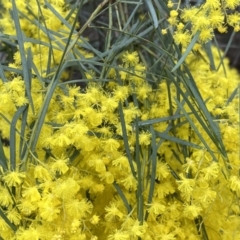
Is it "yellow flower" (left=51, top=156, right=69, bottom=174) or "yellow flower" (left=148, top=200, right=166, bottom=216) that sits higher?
"yellow flower" (left=51, top=156, right=69, bottom=174)

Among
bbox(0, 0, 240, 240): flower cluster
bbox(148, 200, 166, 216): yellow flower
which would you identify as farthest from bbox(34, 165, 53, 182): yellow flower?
bbox(148, 200, 166, 216): yellow flower

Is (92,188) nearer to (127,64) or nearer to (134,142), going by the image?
(134,142)

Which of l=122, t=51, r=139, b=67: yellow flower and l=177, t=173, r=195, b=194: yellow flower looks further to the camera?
l=122, t=51, r=139, b=67: yellow flower

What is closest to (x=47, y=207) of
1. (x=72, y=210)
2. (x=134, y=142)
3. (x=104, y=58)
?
(x=72, y=210)

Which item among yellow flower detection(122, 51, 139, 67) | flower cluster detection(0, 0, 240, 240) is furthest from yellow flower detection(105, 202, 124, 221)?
yellow flower detection(122, 51, 139, 67)

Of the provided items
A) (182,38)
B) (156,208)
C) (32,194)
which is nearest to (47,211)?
(32,194)

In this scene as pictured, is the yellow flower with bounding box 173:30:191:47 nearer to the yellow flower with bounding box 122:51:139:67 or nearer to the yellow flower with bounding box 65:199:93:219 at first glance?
the yellow flower with bounding box 122:51:139:67

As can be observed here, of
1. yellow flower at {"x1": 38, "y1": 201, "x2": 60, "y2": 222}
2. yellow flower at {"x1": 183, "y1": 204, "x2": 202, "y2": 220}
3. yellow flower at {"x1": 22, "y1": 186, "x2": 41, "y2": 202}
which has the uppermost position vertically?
yellow flower at {"x1": 22, "y1": 186, "x2": 41, "y2": 202}

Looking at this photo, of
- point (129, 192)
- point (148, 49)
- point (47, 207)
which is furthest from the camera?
point (148, 49)

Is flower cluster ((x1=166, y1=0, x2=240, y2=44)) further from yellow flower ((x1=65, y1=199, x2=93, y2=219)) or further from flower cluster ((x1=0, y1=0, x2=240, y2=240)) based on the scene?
yellow flower ((x1=65, y1=199, x2=93, y2=219))
